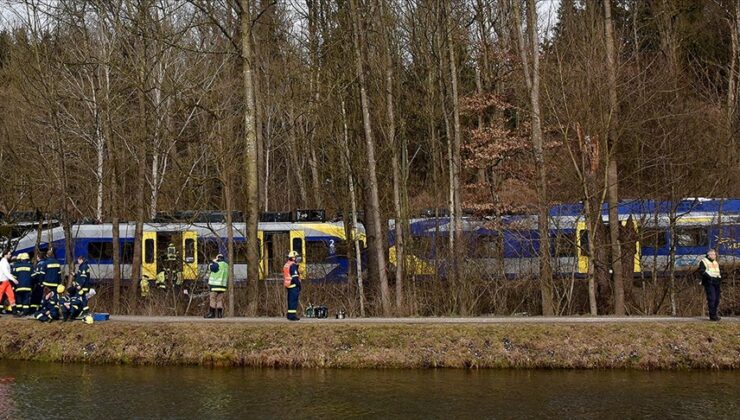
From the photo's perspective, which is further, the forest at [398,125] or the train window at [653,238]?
the train window at [653,238]

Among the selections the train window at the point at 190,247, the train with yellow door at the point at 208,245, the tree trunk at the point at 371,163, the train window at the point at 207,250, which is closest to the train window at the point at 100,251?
the train with yellow door at the point at 208,245

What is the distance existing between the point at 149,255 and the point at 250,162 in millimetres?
11565

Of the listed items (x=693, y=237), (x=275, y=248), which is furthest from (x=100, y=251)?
(x=693, y=237)

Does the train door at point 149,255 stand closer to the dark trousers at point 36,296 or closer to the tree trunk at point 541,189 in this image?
the dark trousers at point 36,296

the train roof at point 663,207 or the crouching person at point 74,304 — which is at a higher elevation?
the train roof at point 663,207

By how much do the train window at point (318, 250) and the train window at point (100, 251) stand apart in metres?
8.00

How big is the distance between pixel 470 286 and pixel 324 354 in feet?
26.2

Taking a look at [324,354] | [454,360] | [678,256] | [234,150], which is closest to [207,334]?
[324,354]

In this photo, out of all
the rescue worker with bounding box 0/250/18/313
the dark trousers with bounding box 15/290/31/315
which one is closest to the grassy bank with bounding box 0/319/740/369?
the dark trousers with bounding box 15/290/31/315

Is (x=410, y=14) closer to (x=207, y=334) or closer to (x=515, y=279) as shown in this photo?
(x=515, y=279)

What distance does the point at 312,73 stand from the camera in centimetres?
3216

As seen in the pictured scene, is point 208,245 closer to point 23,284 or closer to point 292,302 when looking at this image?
point 23,284

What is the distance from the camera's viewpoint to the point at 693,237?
31.3 meters

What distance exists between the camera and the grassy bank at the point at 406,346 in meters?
19.1
